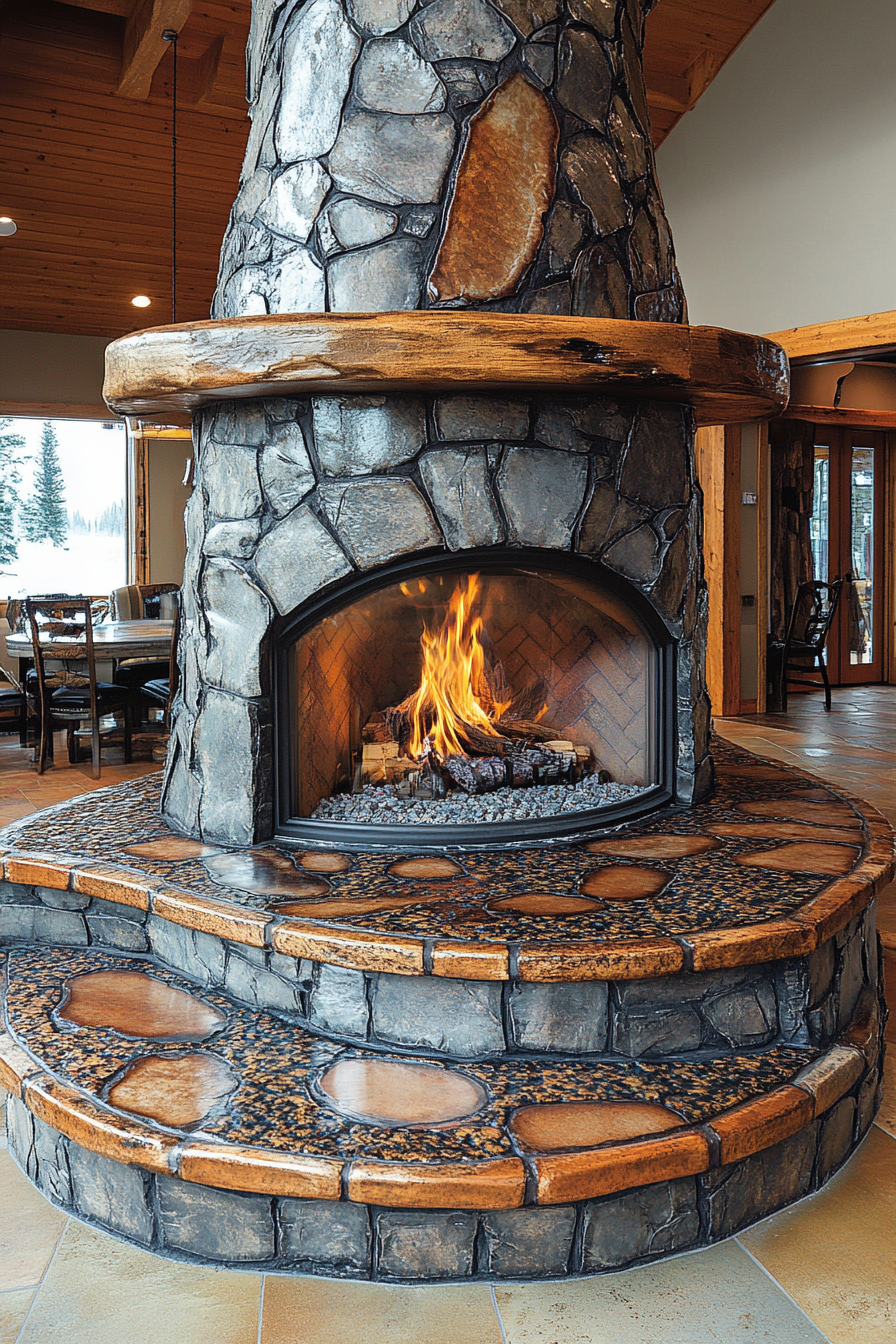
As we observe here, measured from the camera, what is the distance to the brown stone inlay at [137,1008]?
204 centimetres

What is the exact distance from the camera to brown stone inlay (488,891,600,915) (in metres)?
2.07

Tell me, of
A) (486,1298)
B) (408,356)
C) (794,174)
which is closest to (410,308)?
(408,356)

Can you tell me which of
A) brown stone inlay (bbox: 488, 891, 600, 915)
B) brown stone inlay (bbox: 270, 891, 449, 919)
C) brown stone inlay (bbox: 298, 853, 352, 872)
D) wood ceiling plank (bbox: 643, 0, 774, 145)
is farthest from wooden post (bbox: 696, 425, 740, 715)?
brown stone inlay (bbox: 270, 891, 449, 919)

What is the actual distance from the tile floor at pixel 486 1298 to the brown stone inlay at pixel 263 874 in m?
0.68

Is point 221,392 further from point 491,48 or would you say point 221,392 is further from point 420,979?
point 420,979

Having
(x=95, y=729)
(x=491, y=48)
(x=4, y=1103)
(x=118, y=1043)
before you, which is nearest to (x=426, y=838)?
(x=118, y=1043)

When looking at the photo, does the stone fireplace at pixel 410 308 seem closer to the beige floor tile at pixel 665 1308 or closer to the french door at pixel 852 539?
the beige floor tile at pixel 665 1308

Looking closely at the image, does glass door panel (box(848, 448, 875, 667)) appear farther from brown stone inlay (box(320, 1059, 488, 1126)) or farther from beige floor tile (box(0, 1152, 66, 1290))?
beige floor tile (box(0, 1152, 66, 1290))

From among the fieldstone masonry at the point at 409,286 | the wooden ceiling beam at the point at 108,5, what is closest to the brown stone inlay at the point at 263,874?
the fieldstone masonry at the point at 409,286

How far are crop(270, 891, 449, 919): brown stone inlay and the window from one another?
23.7 feet

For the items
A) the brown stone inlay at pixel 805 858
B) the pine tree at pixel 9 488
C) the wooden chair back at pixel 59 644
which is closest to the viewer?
the brown stone inlay at pixel 805 858

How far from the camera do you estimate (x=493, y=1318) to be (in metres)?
1.54

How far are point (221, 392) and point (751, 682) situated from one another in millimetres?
5915

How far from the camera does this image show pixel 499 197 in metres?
2.38
